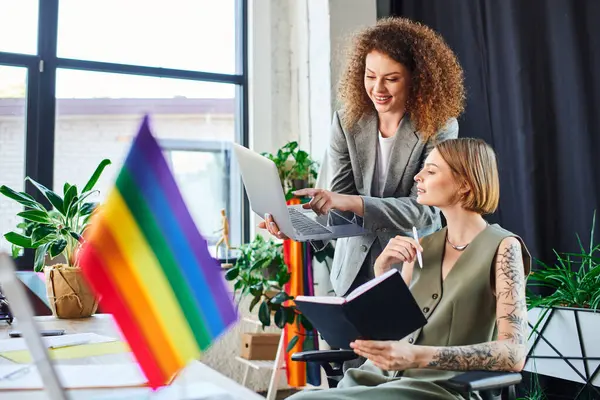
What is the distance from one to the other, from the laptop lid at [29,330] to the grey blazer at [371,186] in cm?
146

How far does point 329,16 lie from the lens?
140 inches

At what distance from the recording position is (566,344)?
2.13 meters

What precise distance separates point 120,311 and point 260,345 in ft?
9.87

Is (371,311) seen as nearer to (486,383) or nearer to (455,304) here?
(486,383)

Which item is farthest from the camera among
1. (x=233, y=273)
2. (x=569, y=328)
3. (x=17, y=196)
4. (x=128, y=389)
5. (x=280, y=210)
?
(x=233, y=273)

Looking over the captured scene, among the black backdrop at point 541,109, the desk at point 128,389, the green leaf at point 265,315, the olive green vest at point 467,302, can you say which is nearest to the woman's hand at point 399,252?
the olive green vest at point 467,302

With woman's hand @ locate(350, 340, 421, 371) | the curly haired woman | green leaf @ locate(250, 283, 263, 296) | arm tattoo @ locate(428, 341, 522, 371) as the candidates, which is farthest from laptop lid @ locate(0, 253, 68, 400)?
green leaf @ locate(250, 283, 263, 296)

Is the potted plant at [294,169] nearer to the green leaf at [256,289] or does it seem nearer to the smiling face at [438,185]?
the green leaf at [256,289]

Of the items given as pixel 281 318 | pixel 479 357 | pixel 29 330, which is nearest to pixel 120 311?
pixel 29 330

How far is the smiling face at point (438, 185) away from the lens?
5.05 feet

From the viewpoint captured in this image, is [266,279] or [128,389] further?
[266,279]

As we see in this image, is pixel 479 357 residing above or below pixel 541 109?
below

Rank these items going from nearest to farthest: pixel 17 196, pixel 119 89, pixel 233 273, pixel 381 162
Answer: pixel 17 196
pixel 381 162
pixel 233 273
pixel 119 89

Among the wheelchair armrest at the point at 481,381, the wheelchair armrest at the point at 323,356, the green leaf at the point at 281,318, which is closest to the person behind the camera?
the wheelchair armrest at the point at 481,381
